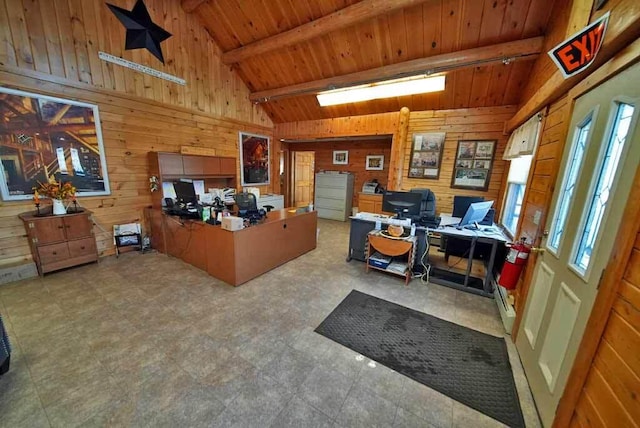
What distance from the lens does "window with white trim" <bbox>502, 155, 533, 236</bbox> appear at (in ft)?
10.4

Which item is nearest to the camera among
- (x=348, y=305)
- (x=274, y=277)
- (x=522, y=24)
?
(x=348, y=305)

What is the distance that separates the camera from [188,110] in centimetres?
427

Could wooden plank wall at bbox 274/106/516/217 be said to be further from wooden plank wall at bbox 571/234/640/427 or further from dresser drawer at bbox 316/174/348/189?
wooden plank wall at bbox 571/234/640/427

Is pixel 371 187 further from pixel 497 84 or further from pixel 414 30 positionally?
pixel 414 30

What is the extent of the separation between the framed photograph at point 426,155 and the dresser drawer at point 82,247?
5.46 metres

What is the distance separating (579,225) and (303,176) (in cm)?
702

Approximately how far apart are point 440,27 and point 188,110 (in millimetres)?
4347

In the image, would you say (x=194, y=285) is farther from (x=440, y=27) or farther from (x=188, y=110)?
(x=440, y=27)

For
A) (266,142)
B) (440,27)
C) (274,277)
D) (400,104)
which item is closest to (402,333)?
(274,277)

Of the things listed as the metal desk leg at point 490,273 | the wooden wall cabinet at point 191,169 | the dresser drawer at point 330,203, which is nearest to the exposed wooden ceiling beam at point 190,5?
the wooden wall cabinet at point 191,169

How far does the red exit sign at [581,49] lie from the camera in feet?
4.27

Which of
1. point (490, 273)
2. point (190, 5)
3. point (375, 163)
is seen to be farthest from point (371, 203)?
point (190, 5)

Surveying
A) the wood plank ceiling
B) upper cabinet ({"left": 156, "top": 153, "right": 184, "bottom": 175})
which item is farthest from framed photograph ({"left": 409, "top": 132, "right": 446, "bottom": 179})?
upper cabinet ({"left": 156, "top": 153, "right": 184, "bottom": 175})

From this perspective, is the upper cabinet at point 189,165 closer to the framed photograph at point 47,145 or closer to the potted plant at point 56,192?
the framed photograph at point 47,145
